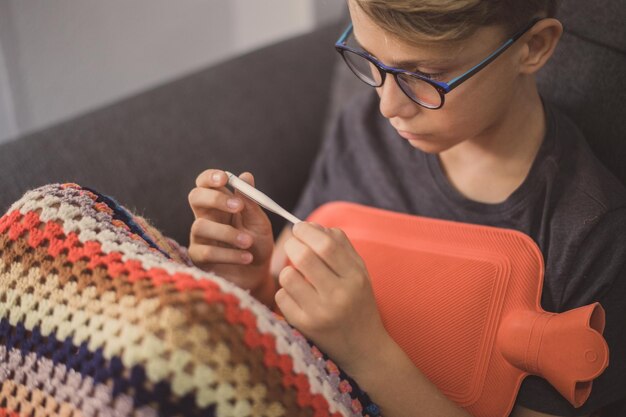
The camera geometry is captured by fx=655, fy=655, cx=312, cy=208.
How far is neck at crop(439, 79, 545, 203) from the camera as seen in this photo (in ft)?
2.73

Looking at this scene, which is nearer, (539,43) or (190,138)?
(539,43)

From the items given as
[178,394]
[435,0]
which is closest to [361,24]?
[435,0]

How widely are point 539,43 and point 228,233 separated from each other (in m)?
0.42

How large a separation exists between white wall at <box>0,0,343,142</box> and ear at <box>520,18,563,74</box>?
821 millimetres

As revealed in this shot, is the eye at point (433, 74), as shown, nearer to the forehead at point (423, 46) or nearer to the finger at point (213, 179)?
the forehead at point (423, 46)

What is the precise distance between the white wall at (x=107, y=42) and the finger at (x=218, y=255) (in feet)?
2.56

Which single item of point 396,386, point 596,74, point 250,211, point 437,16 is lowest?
point 396,386

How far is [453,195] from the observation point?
0.87 meters

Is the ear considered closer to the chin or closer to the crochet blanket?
the chin

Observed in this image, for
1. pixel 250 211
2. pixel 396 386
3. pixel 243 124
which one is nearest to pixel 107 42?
pixel 243 124

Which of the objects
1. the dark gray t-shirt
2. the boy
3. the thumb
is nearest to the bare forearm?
the boy

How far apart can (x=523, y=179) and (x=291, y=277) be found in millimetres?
360

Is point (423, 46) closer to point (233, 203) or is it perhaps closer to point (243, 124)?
point (233, 203)

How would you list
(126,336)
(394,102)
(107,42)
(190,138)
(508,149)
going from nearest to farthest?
(126,336) < (394,102) < (508,149) < (190,138) < (107,42)
